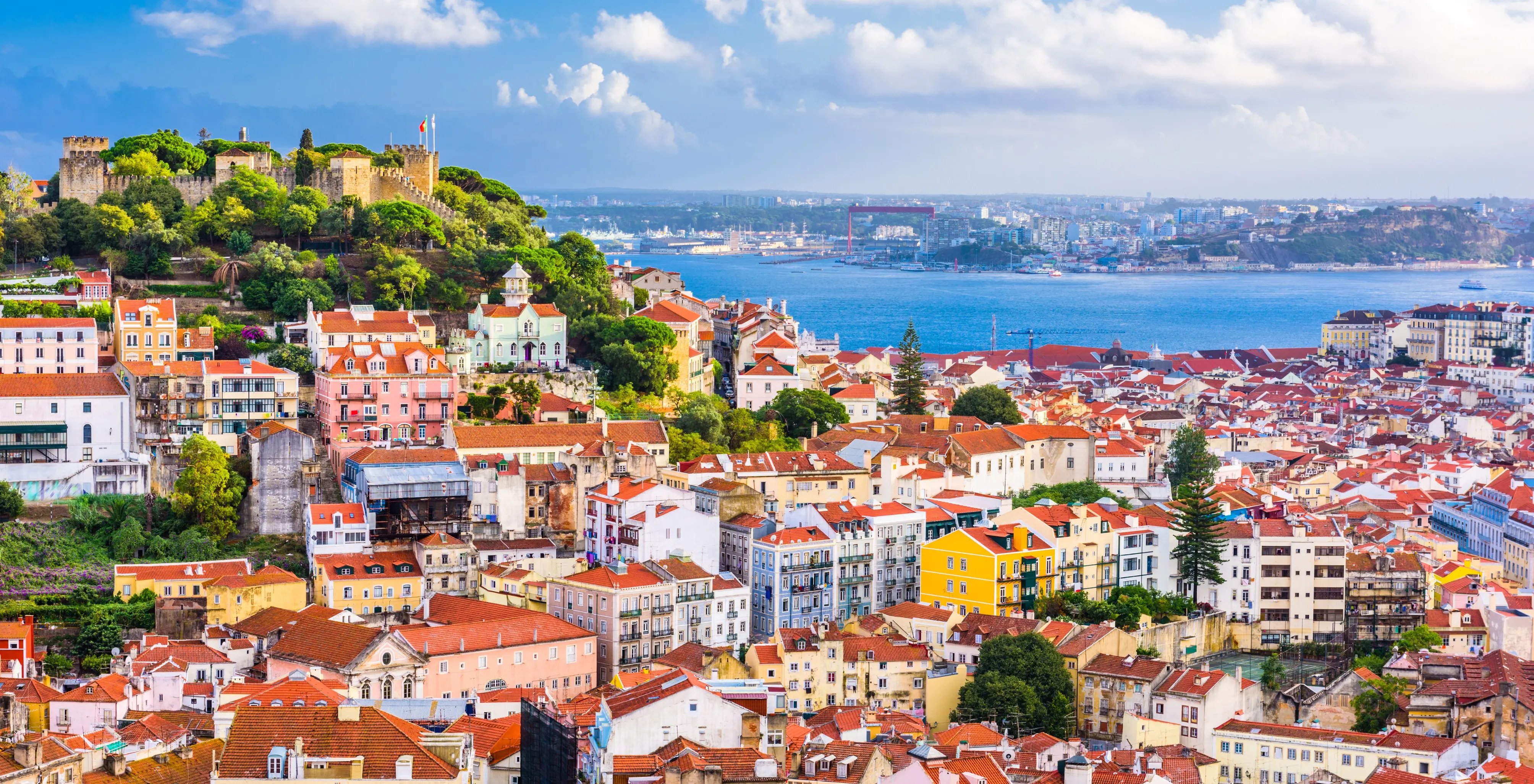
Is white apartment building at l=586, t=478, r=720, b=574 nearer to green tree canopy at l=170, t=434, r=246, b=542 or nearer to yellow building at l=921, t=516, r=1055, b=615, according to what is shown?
yellow building at l=921, t=516, r=1055, b=615

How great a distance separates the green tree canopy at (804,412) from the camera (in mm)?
48875

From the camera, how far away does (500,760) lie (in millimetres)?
25000

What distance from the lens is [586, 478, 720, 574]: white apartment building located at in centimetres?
3694

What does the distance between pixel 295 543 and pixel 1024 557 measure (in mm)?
14034

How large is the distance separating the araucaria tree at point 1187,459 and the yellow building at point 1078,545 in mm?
9323

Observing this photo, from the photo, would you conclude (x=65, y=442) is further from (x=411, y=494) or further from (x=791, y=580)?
(x=791, y=580)

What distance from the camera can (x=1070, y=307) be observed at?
162 m

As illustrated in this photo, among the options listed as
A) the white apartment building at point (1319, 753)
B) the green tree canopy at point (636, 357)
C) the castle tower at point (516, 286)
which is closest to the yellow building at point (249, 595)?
the green tree canopy at point (636, 357)

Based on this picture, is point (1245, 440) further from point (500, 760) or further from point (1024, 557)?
point (500, 760)

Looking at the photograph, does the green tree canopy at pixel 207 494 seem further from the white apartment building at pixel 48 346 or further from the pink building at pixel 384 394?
the white apartment building at pixel 48 346

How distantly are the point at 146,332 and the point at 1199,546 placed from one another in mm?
23147

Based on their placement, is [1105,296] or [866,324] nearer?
[866,324]

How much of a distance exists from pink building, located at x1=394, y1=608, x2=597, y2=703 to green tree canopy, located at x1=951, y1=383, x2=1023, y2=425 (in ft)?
68.0

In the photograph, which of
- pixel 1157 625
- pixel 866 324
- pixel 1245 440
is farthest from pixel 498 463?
pixel 866 324
